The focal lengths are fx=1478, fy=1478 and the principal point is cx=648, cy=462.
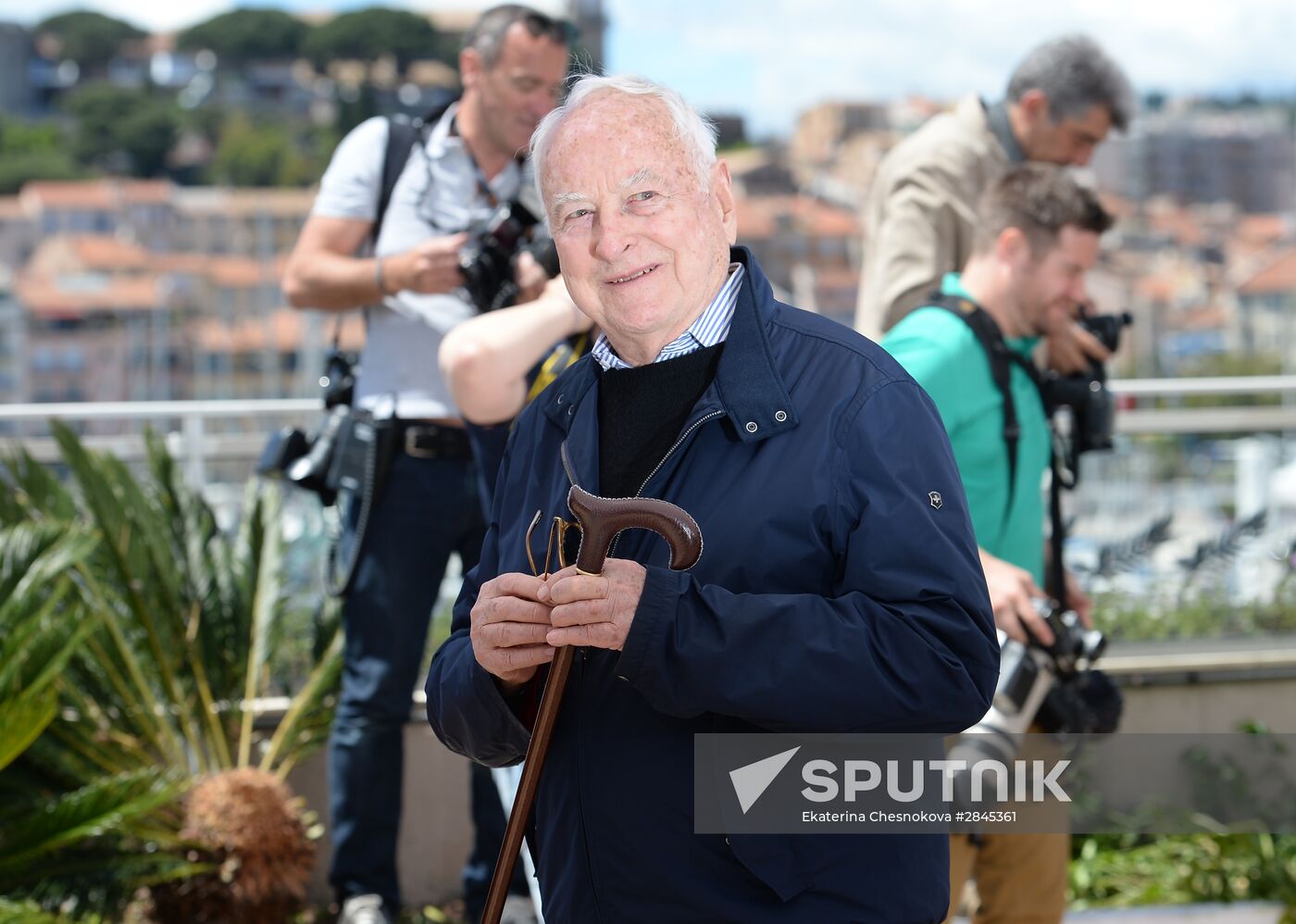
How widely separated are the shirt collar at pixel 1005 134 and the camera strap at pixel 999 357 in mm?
939

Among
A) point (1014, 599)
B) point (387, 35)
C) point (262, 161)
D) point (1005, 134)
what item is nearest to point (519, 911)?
point (1014, 599)

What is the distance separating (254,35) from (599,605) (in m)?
141

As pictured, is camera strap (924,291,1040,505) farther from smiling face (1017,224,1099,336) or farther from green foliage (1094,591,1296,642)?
green foliage (1094,591,1296,642)

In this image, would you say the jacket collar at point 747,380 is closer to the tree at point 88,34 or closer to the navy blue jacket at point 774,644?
the navy blue jacket at point 774,644

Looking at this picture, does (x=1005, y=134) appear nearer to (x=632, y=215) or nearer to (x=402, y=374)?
(x=402, y=374)

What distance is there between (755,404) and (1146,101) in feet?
423

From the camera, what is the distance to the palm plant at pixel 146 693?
123 inches

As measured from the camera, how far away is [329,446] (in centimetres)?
316

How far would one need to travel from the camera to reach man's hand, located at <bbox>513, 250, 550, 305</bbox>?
2.82 metres

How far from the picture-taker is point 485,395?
2418mm

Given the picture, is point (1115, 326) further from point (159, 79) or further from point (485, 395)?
point (159, 79)

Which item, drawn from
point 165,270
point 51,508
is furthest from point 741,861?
point 165,270

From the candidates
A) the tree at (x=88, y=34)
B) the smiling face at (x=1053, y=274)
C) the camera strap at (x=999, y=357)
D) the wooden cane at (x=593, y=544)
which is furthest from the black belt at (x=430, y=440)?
the tree at (x=88, y=34)

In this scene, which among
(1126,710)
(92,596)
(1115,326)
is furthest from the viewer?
(1126,710)
